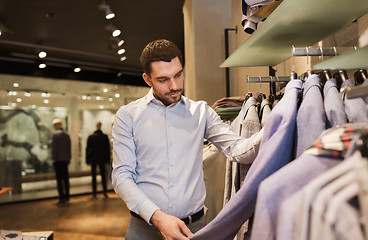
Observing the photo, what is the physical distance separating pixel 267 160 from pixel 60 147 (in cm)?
760

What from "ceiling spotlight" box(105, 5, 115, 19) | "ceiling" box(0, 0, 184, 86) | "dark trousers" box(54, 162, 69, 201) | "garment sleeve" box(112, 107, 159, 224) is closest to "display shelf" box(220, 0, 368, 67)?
"garment sleeve" box(112, 107, 159, 224)

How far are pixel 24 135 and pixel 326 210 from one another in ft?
29.7

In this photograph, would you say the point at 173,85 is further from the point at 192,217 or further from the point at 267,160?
the point at 267,160

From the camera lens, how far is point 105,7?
4.89 m

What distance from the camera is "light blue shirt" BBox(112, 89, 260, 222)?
1548 millimetres

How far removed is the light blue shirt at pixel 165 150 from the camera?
155 centimetres

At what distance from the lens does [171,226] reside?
1.20m

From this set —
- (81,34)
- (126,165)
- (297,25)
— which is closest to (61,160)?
(81,34)

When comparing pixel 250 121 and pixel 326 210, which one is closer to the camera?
pixel 326 210

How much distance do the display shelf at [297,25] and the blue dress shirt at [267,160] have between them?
11.5 inches

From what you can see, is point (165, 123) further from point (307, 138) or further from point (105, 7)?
point (105, 7)

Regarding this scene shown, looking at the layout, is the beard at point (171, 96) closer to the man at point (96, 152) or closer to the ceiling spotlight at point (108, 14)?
the ceiling spotlight at point (108, 14)

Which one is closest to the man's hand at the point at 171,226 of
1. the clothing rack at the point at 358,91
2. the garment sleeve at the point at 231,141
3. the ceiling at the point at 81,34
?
the garment sleeve at the point at 231,141

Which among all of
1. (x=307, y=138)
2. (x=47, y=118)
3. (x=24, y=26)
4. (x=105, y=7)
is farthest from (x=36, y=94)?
(x=307, y=138)
